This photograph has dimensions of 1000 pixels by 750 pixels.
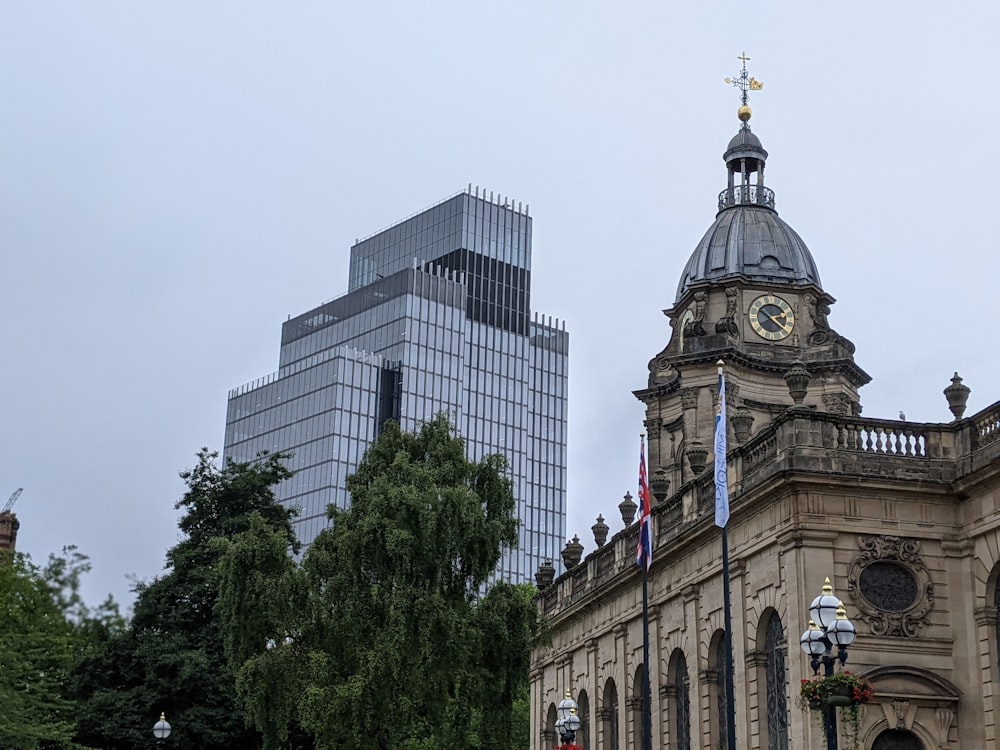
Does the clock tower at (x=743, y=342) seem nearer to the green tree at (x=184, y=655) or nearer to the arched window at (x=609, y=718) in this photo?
the arched window at (x=609, y=718)

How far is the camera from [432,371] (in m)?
139

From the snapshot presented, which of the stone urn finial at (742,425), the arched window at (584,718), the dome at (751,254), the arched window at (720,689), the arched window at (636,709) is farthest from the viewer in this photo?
the dome at (751,254)

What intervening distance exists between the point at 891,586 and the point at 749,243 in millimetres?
24285

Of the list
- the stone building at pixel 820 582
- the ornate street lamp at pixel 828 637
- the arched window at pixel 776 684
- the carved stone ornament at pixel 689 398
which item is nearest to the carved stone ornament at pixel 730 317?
the carved stone ornament at pixel 689 398

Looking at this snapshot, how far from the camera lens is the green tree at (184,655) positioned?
52.0 metres

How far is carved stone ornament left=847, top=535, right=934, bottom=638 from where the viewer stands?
3234 centimetres

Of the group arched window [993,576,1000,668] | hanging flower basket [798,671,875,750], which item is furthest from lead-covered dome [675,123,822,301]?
hanging flower basket [798,671,875,750]

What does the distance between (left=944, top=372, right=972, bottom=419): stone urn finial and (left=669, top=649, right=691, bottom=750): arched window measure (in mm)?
11415

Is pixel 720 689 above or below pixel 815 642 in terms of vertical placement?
above

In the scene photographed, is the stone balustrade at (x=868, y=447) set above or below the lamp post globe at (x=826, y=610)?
above

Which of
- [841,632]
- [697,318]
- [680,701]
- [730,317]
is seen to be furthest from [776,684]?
[697,318]

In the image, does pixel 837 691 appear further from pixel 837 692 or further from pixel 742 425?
pixel 742 425

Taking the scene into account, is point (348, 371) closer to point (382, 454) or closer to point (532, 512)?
point (532, 512)

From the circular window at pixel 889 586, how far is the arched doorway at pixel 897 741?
8.81 feet
